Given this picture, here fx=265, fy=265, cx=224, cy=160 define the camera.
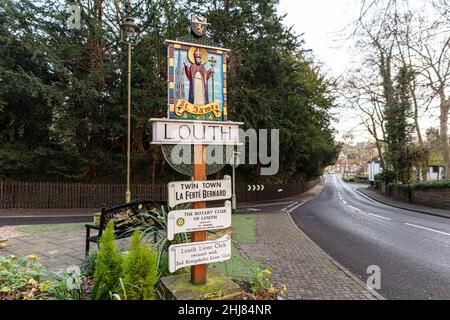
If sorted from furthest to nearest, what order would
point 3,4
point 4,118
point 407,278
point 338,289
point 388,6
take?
point 4,118 < point 3,4 < point 388,6 < point 407,278 < point 338,289

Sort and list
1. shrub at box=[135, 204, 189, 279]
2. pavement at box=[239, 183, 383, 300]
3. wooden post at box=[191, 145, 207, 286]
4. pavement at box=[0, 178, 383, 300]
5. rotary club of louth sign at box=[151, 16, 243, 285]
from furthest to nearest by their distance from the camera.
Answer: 1. pavement at box=[0, 178, 383, 300]
2. pavement at box=[239, 183, 383, 300]
3. shrub at box=[135, 204, 189, 279]
4. wooden post at box=[191, 145, 207, 286]
5. rotary club of louth sign at box=[151, 16, 243, 285]

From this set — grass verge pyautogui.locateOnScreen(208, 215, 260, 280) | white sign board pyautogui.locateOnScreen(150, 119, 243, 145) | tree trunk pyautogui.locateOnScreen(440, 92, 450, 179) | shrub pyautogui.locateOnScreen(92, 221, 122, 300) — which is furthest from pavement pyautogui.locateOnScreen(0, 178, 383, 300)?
tree trunk pyautogui.locateOnScreen(440, 92, 450, 179)

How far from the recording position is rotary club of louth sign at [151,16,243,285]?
9.19ft

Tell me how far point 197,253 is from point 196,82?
1.92 metres

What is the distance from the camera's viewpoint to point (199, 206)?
9.71 feet

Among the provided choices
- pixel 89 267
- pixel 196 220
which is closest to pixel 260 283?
pixel 196 220

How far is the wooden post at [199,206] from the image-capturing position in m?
→ 2.93

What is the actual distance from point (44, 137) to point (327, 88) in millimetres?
22179

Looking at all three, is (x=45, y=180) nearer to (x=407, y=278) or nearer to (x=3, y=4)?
(x=3, y=4)

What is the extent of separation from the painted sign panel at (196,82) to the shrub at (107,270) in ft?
4.81

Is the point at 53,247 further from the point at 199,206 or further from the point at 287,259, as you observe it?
the point at 287,259

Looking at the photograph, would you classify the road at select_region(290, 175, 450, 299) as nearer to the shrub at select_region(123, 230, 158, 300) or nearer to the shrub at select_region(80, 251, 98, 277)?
the shrub at select_region(123, 230, 158, 300)

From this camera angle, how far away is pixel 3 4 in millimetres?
12062

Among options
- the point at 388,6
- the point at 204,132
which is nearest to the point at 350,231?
the point at 388,6
